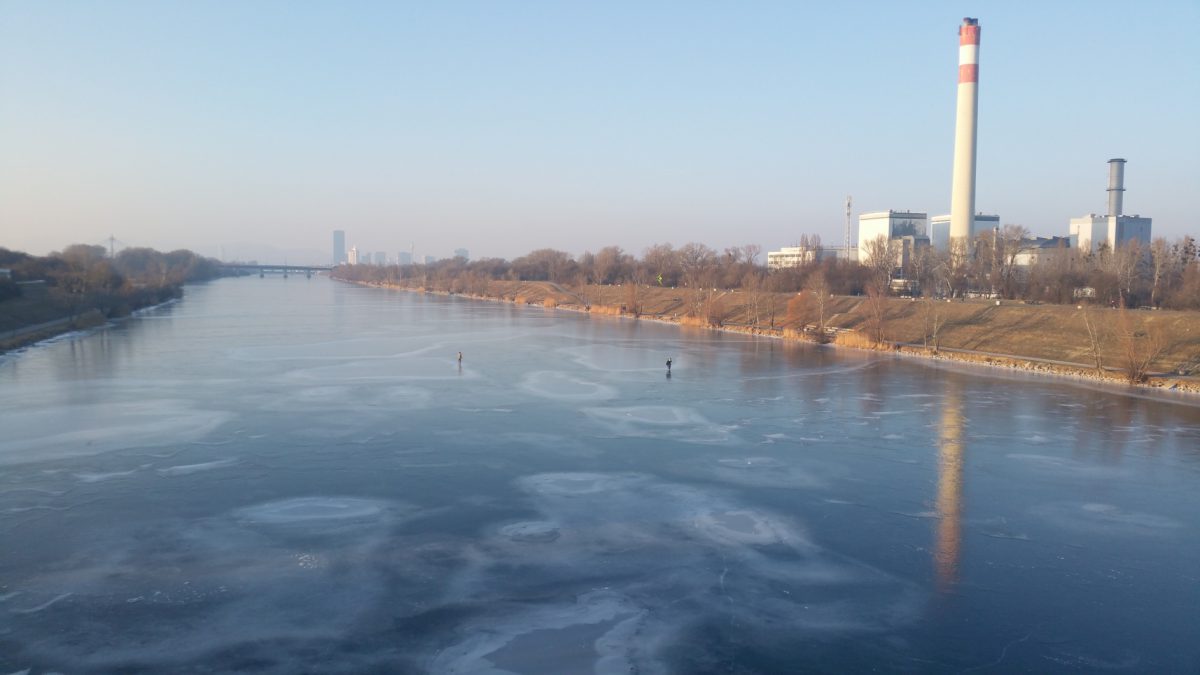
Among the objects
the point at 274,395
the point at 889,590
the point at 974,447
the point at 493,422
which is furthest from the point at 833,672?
the point at 274,395

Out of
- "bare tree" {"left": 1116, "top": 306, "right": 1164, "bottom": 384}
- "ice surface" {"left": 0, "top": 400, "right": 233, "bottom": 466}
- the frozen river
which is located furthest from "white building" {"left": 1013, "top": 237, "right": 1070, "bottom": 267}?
"ice surface" {"left": 0, "top": 400, "right": 233, "bottom": 466}

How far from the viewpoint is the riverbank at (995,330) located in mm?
15961

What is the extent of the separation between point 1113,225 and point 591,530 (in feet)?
138

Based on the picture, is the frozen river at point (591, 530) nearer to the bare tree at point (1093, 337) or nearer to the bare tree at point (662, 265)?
the bare tree at point (1093, 337)

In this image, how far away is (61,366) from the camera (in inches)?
660

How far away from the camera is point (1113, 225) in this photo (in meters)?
39.4

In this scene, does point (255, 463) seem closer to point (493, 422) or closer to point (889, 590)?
point (493, 422)

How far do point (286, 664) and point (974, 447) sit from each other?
8.48m

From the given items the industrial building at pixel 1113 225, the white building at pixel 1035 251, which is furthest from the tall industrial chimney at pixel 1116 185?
the white building at pixel 1035 251

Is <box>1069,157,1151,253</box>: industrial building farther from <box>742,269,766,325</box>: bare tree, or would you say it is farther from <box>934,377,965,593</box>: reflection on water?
<box>934,377,965,593</box>: reflection on water

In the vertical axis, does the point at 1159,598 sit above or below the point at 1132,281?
below

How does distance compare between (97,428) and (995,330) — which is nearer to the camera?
(97,428)

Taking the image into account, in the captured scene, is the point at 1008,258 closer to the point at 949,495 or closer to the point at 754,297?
the point at 754,297

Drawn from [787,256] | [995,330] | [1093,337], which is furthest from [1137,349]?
[787,256]
